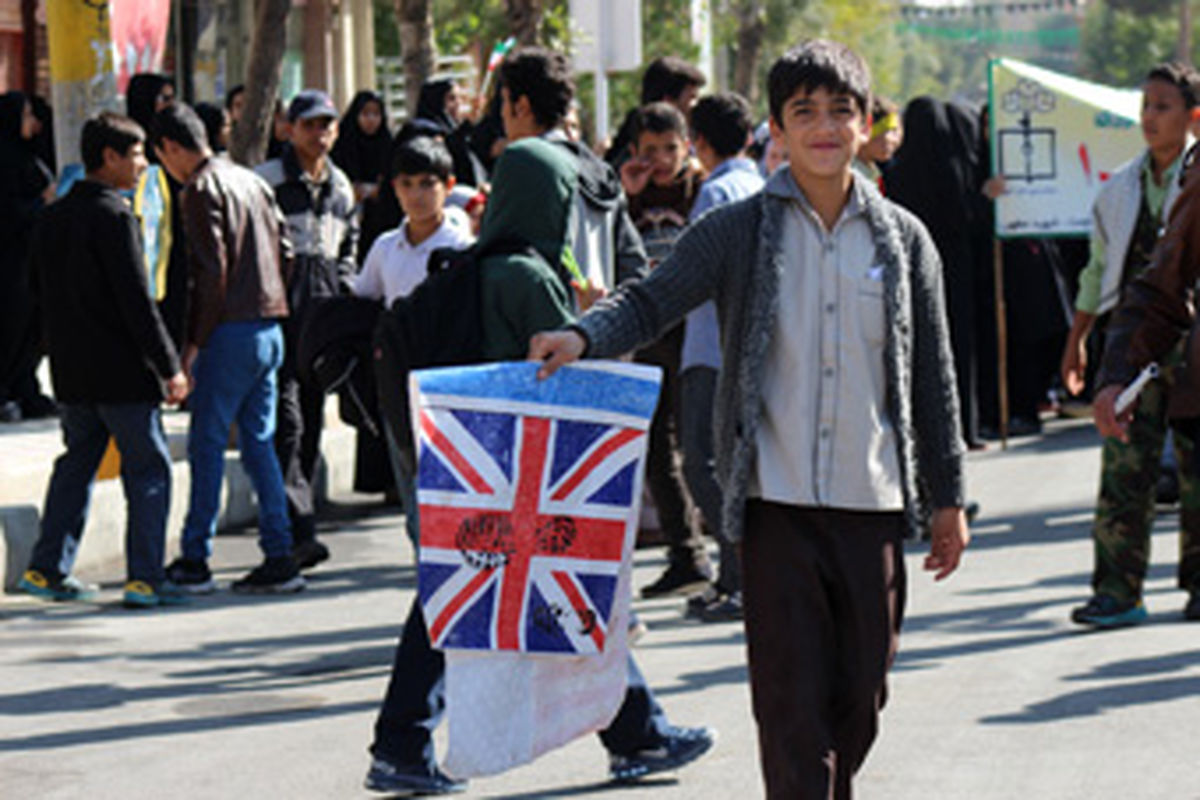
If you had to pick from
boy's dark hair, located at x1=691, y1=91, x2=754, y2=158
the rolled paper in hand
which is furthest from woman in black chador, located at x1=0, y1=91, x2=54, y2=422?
the rolled paper in hand

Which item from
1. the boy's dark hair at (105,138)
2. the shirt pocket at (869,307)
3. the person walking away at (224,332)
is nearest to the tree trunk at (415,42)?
the person walking away at (224,332)

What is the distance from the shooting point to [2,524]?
10641 millimetres

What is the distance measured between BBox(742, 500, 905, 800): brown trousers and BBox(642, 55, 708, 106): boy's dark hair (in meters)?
7.09

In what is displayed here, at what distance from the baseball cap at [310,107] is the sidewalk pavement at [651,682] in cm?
197

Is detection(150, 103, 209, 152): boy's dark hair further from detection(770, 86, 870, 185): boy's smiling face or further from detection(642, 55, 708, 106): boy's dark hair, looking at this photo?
detection(770, 86, 870, 185): boy's smiling face

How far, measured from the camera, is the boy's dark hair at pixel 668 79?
40.9ft

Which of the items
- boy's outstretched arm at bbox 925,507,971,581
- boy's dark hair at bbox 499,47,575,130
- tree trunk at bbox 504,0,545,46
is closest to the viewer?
boy's outstretched arm at bbox 925,507,971,581

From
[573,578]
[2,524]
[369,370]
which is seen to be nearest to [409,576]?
[2,524]

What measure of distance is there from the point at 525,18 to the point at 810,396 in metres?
18.1

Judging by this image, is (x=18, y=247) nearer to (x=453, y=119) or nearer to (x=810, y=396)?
(x=453, y=119)

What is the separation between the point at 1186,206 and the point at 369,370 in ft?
11.0

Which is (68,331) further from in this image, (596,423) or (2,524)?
(596,423)

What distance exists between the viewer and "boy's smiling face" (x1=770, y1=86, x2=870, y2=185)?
5.46 meters

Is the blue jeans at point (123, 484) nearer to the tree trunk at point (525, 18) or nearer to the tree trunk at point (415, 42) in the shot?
the tree trunk at point (415, 42)
